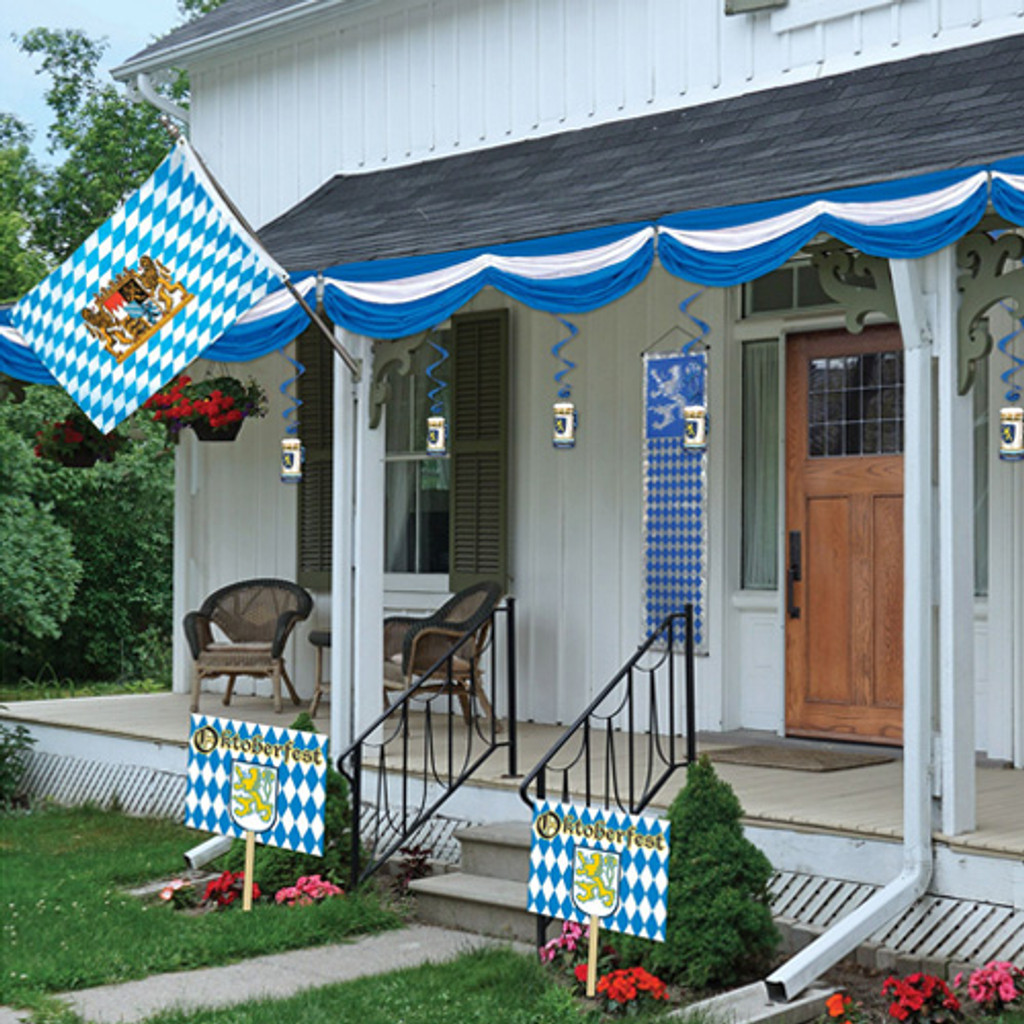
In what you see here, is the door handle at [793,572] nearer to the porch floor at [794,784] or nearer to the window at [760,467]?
the window at [760,467]

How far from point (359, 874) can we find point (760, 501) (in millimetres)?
3047

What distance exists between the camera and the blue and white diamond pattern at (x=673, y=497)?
8.80 m

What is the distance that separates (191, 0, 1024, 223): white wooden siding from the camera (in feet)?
27.2

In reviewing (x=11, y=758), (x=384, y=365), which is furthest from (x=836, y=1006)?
(x=11, y=758)

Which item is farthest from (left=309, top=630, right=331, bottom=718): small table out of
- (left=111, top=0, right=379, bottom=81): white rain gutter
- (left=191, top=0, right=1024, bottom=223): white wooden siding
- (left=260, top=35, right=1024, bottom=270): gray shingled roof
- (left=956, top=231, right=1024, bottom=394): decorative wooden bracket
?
(left=956, top=231, right=1024, bottom=394): decorative wooden bracket

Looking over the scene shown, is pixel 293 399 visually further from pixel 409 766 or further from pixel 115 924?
pixel 115 924

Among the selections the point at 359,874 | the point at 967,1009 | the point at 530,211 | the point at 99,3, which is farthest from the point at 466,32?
the point at 99,3

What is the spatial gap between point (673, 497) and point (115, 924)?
383 centimetres

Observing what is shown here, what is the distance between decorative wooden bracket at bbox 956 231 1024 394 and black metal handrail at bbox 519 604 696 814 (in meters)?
1.56

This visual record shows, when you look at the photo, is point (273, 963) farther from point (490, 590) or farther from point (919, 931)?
point (490, 590)

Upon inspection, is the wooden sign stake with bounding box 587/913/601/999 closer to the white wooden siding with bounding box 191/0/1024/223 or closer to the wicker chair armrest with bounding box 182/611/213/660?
the white wooden siding with bounding box 191/0/1024/223

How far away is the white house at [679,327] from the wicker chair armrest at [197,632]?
2.89 ft

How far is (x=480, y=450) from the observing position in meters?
9.77

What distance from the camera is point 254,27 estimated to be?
36.3 feet
